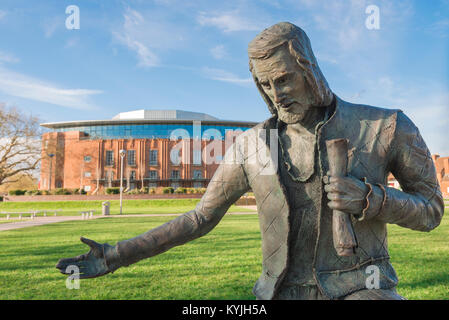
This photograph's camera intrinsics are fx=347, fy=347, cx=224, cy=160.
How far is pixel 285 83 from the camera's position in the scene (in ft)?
5.54

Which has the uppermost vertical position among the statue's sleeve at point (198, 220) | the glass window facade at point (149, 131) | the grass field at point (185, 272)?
the glass window facade at point (149, 131)

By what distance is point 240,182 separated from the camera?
78.5 inches

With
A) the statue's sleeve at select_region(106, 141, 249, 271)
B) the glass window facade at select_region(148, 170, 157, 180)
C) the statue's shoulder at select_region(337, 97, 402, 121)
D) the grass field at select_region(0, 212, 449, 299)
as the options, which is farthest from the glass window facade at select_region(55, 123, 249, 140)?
the statue's shoulder at select_region(337, 97, 402, 121)

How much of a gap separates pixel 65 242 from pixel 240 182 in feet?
34.1

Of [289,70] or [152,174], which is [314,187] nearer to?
[289,70]

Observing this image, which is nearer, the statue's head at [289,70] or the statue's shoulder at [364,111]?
the statue's head at [289,70]

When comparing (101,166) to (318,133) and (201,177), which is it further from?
(318,133)

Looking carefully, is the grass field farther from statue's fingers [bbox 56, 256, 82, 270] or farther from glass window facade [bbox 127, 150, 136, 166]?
glass window facade [bbox 127, 150, 136, 166]

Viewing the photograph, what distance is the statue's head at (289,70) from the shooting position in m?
1.65

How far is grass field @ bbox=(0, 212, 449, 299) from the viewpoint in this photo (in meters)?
5.65

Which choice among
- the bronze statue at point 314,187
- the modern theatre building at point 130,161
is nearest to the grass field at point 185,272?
the bronze statue at point 314,187

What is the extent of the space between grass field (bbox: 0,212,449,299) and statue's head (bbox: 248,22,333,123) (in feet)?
14.0

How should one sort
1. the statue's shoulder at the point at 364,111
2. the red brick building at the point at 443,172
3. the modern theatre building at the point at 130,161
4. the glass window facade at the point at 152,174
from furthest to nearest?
the glass window facade at the point at 152,174 < the modern theatre building at the point at 130,161 < the red brick building at the point at 443,172 < the statue's shoulder at the point at 364,111

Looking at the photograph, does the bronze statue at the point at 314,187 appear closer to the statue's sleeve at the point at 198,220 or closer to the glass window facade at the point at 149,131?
the statue's sleeve at the point at 198,220
